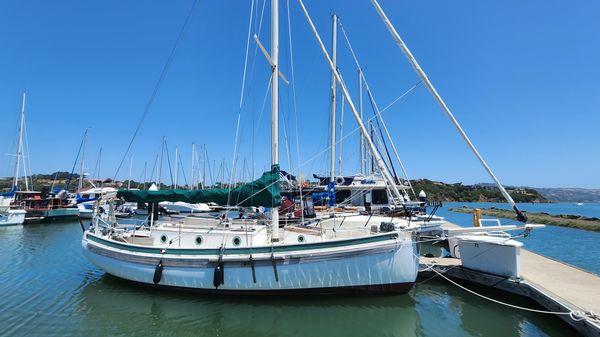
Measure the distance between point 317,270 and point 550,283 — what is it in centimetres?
756

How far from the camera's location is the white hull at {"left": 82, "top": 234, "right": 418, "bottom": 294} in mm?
9133

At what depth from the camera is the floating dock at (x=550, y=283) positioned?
7.40m

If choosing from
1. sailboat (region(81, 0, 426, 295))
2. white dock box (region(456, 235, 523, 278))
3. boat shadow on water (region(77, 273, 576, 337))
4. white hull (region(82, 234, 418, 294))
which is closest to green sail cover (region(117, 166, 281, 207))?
Answer: sailboat (region(81, 0, 426, 295))

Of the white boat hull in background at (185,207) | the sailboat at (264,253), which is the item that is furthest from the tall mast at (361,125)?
the white boat hull in background at (185,207)

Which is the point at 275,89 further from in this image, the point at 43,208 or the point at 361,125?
the point at 43,208

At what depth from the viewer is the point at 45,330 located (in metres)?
8.13

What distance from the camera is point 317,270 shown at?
9.27 meters

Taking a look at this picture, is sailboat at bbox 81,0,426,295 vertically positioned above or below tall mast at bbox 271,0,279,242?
below

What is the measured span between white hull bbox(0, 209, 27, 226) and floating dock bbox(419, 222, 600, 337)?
39397 mm

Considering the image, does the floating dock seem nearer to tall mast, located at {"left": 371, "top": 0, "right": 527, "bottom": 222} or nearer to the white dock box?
the white dock box

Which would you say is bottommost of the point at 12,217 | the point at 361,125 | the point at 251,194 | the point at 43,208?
the point at 12,217

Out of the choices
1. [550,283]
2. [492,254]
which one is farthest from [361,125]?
[550,283]

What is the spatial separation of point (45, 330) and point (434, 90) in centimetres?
1302

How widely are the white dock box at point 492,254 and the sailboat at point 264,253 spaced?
3.37 m
